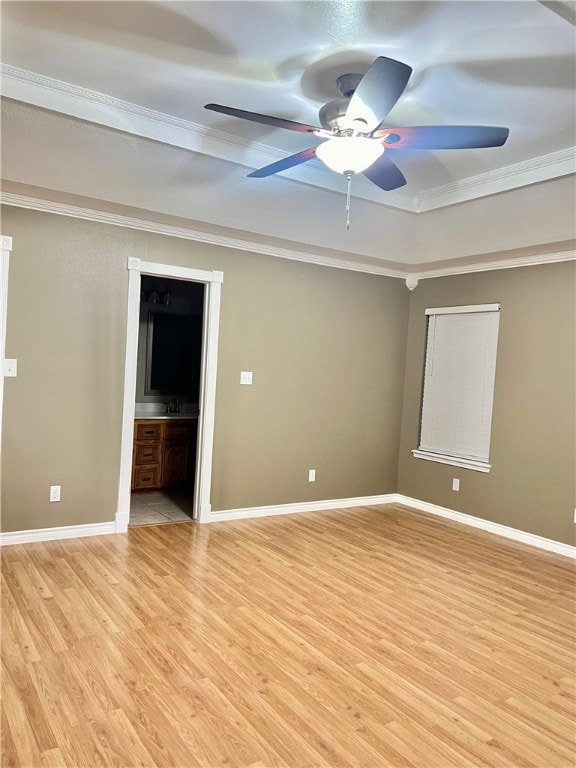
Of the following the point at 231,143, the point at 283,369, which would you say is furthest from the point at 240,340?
the point at 231,143

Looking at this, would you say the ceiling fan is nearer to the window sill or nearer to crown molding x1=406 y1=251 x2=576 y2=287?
crown molding x1=406 y1=251 x2=576 y2=287

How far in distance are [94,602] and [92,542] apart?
109 centimetres

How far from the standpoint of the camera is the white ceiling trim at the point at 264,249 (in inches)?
161

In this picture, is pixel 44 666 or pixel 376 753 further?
pixel 44 666

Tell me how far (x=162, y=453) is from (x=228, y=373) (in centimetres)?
149

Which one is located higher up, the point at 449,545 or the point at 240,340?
the point at 240,340

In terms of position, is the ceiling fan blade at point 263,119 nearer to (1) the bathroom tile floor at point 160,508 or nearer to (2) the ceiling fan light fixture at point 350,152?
(2) the ceiling fan light fixture at point 350,152

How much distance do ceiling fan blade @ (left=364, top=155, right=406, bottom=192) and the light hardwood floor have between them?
2532 millimetres

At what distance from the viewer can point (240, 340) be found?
504 centimetres

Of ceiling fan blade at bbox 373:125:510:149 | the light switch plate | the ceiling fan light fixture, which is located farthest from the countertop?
ceiling fan blade at bbox 373:125:510:149

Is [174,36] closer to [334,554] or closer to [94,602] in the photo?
[94,602]

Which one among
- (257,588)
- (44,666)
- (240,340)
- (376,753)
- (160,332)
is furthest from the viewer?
(160,332)

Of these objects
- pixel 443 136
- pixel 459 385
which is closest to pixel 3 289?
pixel 443 136

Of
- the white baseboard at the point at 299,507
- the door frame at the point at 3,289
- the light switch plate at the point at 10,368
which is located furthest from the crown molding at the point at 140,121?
the white baseboard at the point at 299,507
